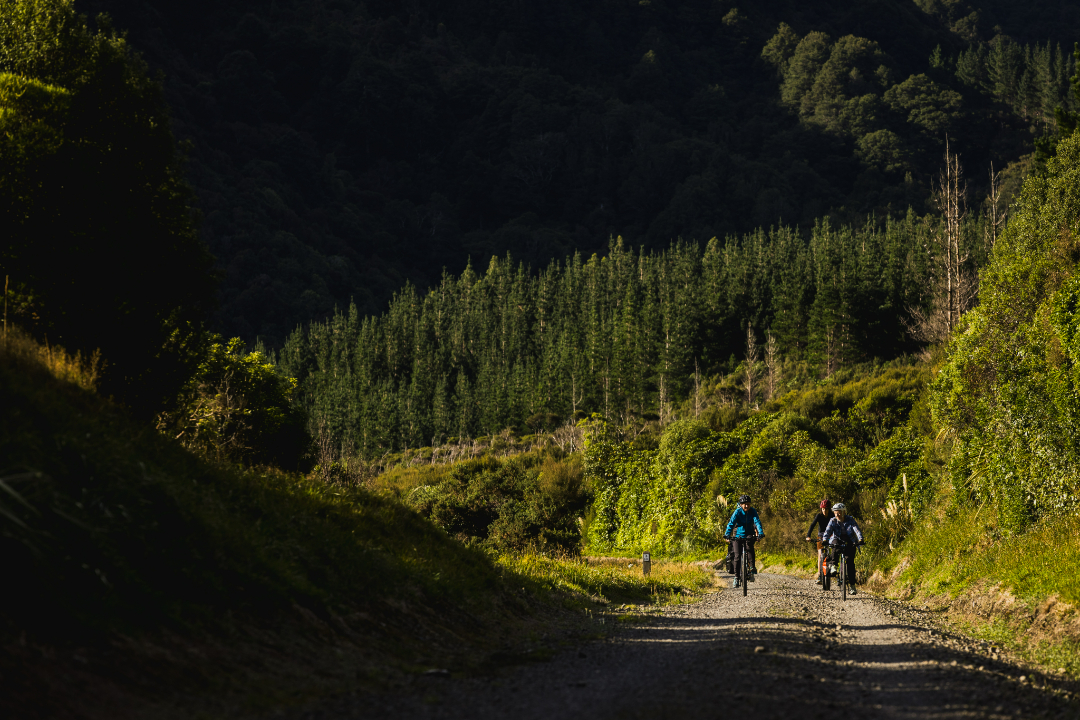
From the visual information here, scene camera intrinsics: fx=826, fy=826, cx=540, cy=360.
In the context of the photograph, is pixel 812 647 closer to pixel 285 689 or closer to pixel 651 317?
pixel 285 689

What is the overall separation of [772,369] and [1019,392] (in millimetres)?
66758

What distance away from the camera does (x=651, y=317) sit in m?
106

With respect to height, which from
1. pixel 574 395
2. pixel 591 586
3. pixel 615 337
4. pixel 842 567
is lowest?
pixel 591 586

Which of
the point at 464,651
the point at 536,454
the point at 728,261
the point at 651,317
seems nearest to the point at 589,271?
the point at 728,261

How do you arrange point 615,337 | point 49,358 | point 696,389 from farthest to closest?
point 615,337 < point 696,389 < point 49,358

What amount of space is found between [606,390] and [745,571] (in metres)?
84.4

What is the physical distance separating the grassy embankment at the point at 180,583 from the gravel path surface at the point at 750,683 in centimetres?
72

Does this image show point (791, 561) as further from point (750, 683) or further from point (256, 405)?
point (750, 683)

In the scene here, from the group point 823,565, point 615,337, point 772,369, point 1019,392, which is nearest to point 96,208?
point 823,565

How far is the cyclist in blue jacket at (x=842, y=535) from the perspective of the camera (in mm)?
15938

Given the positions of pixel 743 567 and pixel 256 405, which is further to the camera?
pixel 256 405

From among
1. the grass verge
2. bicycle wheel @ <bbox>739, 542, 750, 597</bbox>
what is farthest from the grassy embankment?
bicycle wheel @ <bbox>739, 542, 750, 597</bbox>

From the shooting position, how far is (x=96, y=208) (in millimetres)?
11508

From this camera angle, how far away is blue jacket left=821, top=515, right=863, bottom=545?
16.0m
